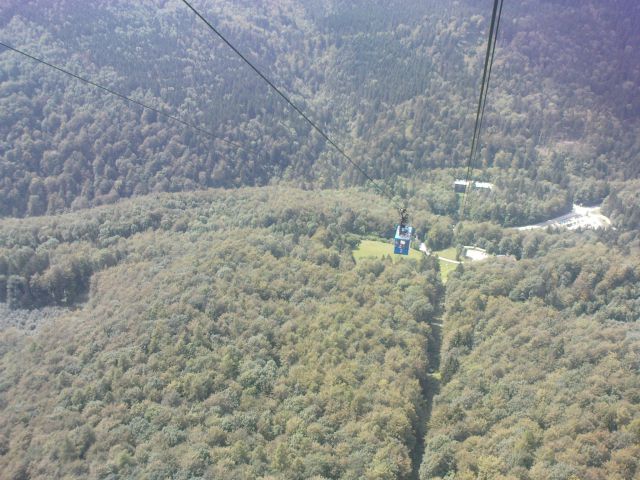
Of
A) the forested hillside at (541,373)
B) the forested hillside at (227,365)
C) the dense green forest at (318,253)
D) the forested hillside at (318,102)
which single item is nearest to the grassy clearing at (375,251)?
the dense green forest at (318,253)

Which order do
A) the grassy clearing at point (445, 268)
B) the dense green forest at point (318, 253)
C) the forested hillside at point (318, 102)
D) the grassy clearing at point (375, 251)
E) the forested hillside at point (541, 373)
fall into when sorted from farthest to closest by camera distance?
the forested hillside at point (318, 102) < the grassy clearing at point (375, 251) < the grassy clearing at point (445, 268) < the dense green forest at point (318, 253) < the forested hillside at point (541, 373)

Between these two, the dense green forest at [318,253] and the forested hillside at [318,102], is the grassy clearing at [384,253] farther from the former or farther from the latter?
the forested hillside at [318,102]

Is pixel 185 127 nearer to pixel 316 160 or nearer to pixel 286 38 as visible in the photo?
pixel 316 160

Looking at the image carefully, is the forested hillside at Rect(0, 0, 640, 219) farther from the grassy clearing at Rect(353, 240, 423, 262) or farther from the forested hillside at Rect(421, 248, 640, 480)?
the forested hillside at Rect(421, 248, 640, 480)

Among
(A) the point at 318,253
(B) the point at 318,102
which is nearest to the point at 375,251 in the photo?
(A) the point at 318,253

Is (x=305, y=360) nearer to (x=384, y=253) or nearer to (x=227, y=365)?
(x=227, y=365)

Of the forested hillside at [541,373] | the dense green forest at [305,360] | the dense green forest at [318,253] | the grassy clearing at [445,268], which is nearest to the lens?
the forested hillside at [541,373]
